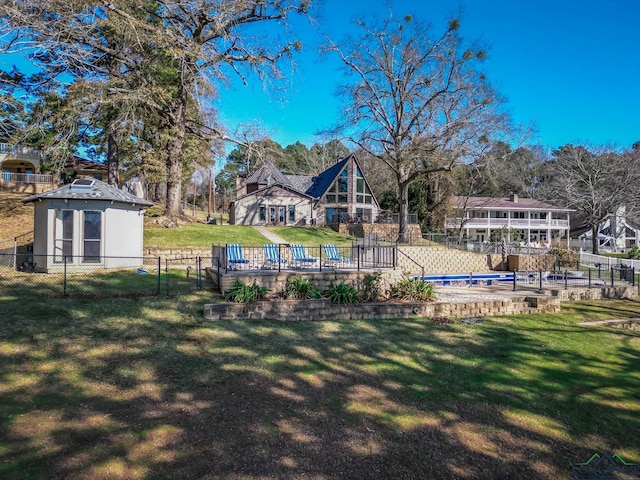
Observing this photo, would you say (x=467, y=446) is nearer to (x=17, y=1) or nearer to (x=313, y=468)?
(x=313, y=468)

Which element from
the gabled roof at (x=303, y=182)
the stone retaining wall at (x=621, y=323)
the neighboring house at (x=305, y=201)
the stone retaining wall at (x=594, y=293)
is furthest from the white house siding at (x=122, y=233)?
the gabled roof at (x=303, y=182)

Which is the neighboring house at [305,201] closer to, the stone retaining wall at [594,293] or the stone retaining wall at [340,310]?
the stone retaining wall at [594,293]

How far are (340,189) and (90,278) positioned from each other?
93.2 feet

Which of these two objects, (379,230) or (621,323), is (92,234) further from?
(379,230)

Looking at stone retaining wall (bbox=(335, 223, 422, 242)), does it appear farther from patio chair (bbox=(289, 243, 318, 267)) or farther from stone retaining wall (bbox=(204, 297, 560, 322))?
stone retaining wall (bbox=(204, 297, 560, 322))

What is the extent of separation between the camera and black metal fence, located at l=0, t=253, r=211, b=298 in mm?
11266

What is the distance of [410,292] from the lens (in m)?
13.2

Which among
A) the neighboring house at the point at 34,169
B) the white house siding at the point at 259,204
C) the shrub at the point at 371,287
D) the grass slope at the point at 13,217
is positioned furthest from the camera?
the white house siding at the point at 259,204

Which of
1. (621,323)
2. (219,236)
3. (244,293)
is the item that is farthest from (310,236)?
(621,323)

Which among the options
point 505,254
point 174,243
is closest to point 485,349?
point 174,243

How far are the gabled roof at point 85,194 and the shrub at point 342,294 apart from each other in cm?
894

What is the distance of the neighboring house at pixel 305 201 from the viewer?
118 feet

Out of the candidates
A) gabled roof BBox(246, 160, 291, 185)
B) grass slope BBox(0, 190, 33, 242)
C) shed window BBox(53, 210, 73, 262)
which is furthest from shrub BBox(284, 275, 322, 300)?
gabled roof BBox(246, 160, 291, 185)

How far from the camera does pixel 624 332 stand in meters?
12.6
